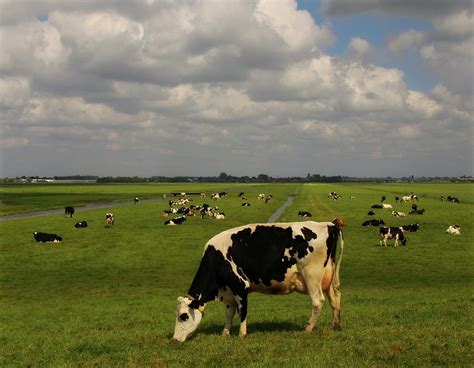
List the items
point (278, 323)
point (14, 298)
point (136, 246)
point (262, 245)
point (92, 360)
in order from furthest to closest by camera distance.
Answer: point (136, 246) → point (14, 298) → point (278, 323) → point (262, 245) → point (92, 360)

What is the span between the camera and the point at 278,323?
13.5 meters

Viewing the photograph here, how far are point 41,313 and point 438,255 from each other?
26.0 m

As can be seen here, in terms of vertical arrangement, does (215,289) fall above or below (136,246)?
above

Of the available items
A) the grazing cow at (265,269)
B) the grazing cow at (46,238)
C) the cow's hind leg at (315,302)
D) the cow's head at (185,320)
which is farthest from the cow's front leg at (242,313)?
the grazing cow at (46,238)

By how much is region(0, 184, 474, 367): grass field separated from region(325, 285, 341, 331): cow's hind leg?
318 millimetres

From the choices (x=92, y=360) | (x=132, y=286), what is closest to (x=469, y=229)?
(x=132, y=286)

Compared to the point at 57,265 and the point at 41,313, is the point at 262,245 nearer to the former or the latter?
the point at 41,313

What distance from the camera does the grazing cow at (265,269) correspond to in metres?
11.9

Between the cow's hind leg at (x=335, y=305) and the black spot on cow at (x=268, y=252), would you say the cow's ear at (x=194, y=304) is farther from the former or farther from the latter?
the cow's hind leg at (x=335, y=305)

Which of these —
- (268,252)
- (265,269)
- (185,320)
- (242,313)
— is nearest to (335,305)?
(265,269)

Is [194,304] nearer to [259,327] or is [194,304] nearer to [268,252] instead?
[259,327]

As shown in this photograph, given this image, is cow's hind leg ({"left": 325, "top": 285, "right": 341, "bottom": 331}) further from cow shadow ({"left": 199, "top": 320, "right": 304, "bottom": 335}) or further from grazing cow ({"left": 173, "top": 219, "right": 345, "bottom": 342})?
cow shadow ({"left": 199, "top": 320, "right": 304, "bottom": 335})

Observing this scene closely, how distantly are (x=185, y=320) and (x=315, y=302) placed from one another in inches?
133

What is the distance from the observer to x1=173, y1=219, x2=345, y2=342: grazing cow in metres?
11.9
